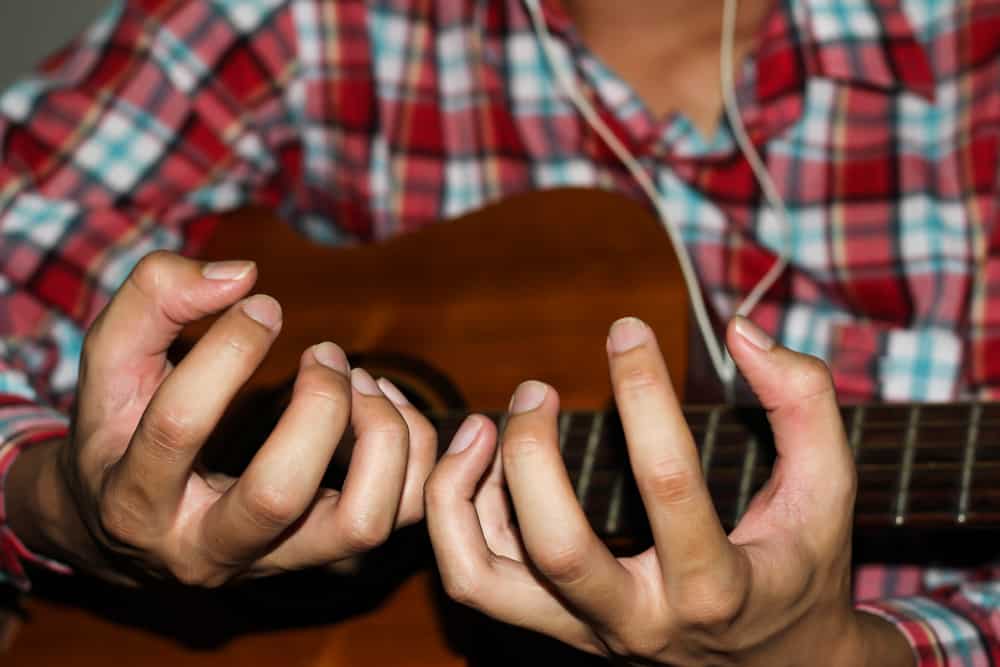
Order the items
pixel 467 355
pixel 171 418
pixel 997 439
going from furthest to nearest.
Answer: pixel 467 355
pixel 997 439
pixel 171 418

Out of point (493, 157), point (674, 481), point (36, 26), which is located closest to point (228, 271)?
point (674, 481)

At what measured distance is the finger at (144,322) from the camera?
61 centimetres

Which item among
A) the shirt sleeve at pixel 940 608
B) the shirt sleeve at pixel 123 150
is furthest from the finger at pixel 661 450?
the shirt sleeve at pixel 123 150

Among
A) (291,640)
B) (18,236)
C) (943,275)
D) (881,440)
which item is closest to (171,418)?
(291,640)

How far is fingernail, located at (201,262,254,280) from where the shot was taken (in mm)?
608

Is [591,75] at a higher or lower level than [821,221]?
higher

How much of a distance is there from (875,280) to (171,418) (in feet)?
2.10

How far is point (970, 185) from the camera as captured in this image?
0.96 m

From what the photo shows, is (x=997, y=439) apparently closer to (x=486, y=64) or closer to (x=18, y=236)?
(x=486, y=64)

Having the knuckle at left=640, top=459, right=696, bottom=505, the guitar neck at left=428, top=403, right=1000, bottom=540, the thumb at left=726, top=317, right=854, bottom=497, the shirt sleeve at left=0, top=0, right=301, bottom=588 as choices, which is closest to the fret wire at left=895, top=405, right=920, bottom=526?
the guitar neck at left=428, top=403, right=1000, bottom=540

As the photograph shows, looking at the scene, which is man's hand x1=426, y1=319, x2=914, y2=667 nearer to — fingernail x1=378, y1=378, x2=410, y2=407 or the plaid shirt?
fingernail x1=378, y1=378, x2=410, y2=407

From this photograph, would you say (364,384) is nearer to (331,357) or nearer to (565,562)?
(331,357)

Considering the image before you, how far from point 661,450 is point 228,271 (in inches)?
9.8

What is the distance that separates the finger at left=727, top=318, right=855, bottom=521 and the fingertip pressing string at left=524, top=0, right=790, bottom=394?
28 cm
